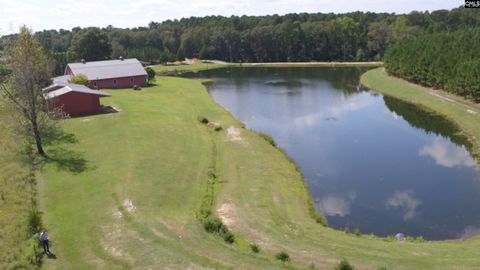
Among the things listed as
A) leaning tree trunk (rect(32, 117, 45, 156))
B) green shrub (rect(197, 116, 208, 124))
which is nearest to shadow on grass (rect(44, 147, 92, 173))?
leaning tree trunk (rect(32, 117, 45, 156))

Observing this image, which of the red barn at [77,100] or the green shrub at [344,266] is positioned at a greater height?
the red barn at [77,100]

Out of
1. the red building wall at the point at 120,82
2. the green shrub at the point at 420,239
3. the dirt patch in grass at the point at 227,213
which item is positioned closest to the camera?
the green shrub at the point at 420,239

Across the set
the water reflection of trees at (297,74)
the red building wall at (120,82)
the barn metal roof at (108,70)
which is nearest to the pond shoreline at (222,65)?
the water reflection of trees at (297,74)

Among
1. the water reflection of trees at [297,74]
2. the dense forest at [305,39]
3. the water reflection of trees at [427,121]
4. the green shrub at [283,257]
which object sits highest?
the dense forest at [305,39]

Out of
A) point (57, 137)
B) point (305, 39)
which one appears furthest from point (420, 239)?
point (305, 39)

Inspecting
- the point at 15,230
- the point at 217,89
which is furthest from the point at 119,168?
the point at 217,89

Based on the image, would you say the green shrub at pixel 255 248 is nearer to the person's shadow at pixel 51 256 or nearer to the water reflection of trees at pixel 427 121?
the person's shadow at pixel 51 256

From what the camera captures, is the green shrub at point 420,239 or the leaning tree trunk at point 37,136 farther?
the leaning tree trunk at point 37,136

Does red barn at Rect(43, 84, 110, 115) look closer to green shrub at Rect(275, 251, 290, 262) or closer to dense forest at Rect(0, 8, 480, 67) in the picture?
green shrub at Rect(275, 251, 290, 262)
